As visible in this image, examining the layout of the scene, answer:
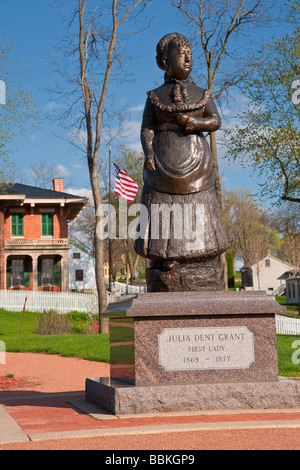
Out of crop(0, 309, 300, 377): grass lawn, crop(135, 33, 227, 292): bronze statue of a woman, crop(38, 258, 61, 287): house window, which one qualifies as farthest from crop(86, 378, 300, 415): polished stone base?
crop(38, 258, 61, 287): house window

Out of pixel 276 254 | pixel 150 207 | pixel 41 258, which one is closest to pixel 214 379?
pixel 150 207

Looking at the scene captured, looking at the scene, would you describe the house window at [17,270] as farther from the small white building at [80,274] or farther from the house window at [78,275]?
the house window at [78,275]

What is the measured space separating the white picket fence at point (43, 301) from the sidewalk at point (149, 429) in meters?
23.5

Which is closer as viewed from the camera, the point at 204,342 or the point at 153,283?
the point at 204,342

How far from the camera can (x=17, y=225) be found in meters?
37.3

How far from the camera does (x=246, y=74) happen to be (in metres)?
22.1

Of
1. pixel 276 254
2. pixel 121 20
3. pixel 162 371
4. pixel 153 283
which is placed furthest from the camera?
pixel 276 254

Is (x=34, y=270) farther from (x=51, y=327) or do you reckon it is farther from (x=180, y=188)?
(x=180, y=188)

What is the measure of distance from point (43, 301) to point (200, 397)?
82.8ft

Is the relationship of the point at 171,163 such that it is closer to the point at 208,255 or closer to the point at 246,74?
the point at 208,255

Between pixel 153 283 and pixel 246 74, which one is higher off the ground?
pixel 246 74

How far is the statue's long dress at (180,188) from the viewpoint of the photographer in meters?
6.80

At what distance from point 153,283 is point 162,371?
120 centimetres

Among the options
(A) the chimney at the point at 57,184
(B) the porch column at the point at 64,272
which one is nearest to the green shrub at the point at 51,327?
(B) the porch column at the point at 64,272
